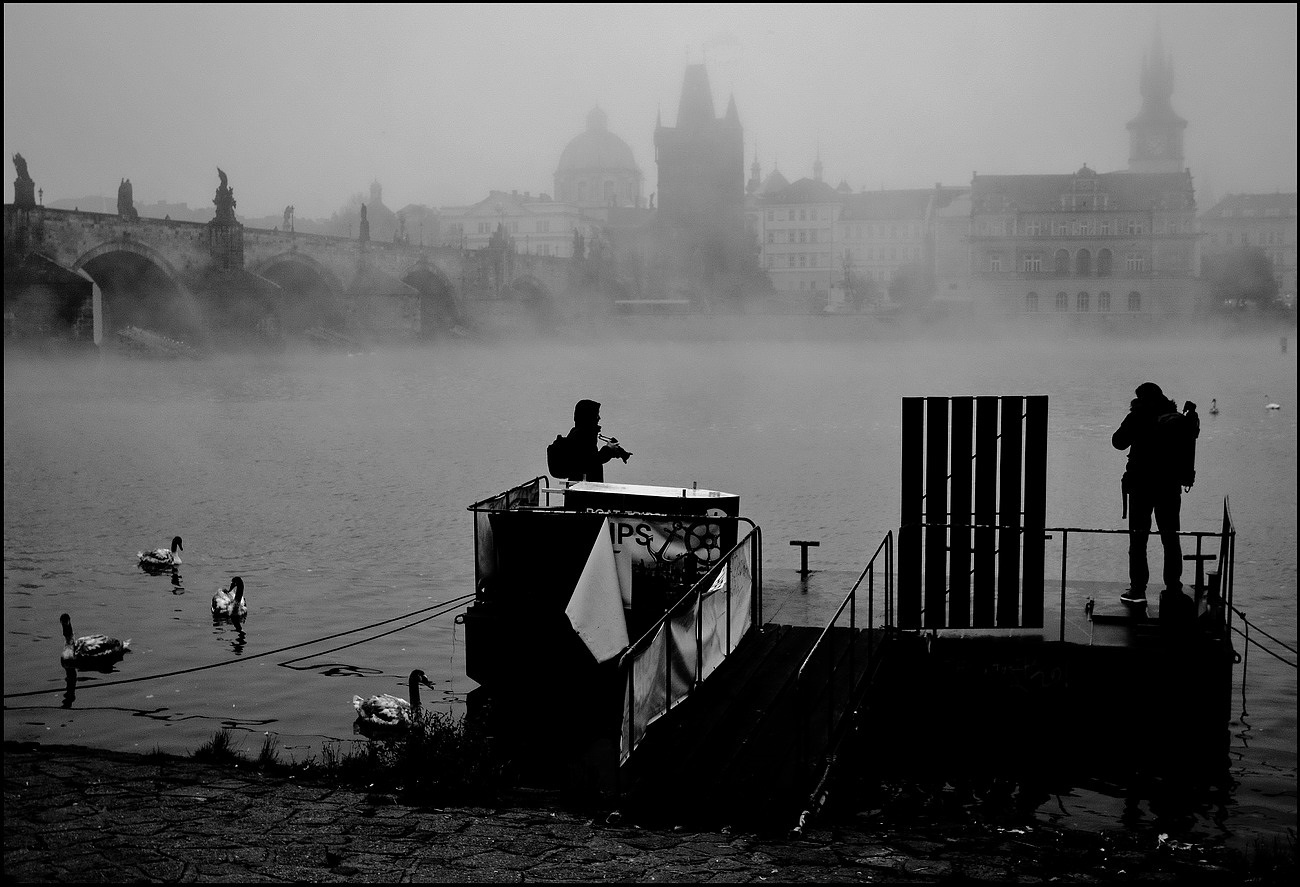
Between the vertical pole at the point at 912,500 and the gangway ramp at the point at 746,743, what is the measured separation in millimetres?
545

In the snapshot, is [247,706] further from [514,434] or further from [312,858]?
Result: [514,434]

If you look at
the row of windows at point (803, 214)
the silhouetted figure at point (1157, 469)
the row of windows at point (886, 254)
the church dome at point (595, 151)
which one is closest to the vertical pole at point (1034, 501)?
the silhouetted figure at point (1157, 469)

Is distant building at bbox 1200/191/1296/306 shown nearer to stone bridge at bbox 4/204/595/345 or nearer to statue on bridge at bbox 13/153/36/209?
stone bridge at bbox 4/204/595/345

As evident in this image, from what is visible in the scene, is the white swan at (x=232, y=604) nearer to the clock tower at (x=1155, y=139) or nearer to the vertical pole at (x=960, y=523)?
the vertical pole at (x=960, y=523)

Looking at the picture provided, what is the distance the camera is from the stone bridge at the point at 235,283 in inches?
1496

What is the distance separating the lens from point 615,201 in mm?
107000

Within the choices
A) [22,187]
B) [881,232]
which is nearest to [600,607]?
[22,187]

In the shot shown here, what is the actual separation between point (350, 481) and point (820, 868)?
17.2m

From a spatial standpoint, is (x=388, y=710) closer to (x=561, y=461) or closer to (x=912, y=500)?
(x=561, y=461)

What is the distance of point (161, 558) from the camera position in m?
14.3

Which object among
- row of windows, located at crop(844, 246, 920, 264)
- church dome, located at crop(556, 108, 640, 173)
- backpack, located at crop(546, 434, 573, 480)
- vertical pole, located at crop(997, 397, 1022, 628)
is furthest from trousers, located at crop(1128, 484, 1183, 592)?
church dome, located at crop(556, 108, 640, 173)

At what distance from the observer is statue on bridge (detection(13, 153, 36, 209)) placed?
3812cm

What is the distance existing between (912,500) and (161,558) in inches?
366

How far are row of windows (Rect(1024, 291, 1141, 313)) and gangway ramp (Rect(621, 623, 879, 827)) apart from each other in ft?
222
